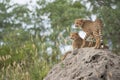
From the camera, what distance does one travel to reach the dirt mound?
6.92 m

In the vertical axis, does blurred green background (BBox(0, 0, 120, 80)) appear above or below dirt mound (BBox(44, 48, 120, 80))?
below

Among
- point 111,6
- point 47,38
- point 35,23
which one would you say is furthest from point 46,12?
point 111,6

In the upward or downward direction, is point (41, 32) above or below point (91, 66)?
below

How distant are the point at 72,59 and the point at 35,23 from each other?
14.0m

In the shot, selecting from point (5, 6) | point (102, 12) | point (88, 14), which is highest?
point (102, 12)

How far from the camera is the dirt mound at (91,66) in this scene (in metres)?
6.92

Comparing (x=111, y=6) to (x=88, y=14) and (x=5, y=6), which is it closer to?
(x=88, y=14)

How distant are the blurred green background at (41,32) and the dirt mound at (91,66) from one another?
146cm

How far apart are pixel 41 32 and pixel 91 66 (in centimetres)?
1382

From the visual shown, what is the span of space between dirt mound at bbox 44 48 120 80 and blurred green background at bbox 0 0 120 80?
57.5 inches

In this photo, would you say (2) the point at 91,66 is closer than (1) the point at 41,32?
Yes

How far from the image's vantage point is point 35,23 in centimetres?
2139

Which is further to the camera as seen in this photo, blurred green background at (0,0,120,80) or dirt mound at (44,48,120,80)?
blurred green background at (0,0,120,80)

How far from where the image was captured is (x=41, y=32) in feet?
68.3
